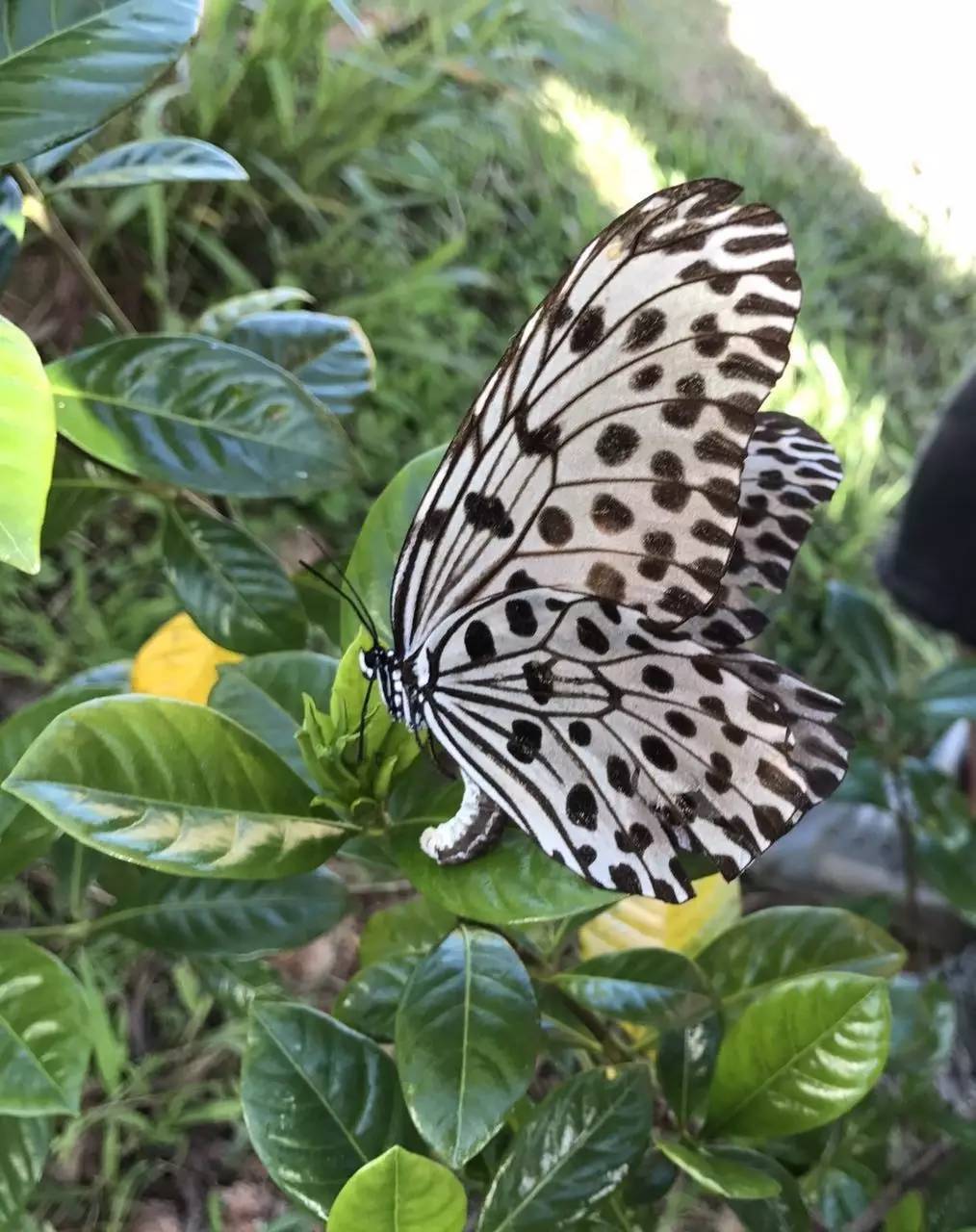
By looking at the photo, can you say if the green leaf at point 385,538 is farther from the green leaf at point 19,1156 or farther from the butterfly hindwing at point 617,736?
the green leaf at point 19,1156

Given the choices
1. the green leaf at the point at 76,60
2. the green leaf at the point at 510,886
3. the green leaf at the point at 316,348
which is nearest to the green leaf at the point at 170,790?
the green leaf at the point at 510,886

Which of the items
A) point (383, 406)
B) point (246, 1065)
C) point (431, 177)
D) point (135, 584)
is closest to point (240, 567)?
point (246, 1065)

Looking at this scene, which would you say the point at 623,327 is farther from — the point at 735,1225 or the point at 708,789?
the point at 735,1225

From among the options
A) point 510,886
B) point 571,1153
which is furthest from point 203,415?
point 571,1153

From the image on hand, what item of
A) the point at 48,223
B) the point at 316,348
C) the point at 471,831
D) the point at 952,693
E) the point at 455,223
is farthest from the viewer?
the point at 455,223

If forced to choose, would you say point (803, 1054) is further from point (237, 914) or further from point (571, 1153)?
point (237, 914)
